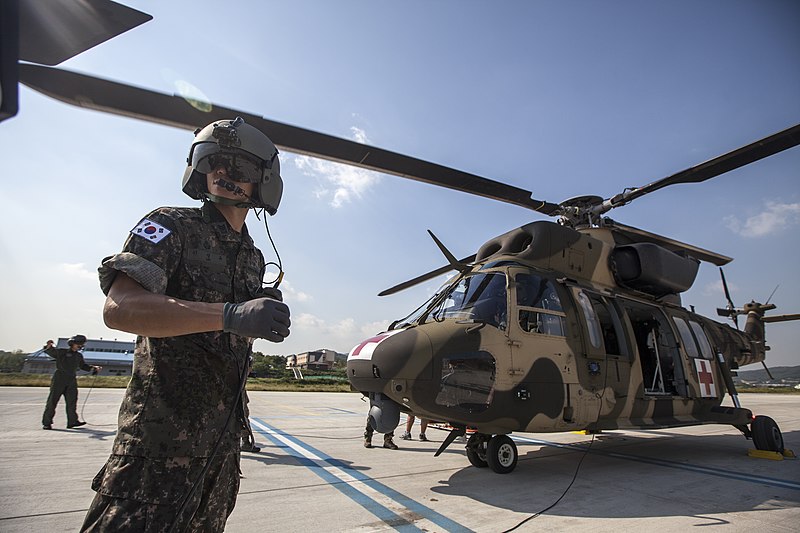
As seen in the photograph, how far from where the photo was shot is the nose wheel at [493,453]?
4.76 metres

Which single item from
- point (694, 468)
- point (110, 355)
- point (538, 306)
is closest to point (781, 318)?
point (694, 468)

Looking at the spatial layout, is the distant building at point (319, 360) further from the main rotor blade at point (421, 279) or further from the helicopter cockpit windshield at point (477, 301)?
the helicopter cockpit windshield at point (477, 301)

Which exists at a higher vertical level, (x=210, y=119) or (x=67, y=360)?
(x=210, y=119)

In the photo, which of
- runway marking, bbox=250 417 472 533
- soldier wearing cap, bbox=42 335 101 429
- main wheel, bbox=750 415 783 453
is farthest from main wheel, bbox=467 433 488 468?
soldier wearing cap, bbox=42 335 101 429

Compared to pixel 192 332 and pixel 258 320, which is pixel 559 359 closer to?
pixel 258 320

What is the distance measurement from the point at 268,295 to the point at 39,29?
1.01 m

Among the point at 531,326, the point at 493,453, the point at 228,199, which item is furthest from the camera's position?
the point at 531,326

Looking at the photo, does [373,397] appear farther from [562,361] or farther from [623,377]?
[623,377]

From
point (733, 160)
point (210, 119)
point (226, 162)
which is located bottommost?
point (226, 162)

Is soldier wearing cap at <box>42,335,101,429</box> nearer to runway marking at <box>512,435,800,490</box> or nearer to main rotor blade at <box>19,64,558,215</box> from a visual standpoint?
main rotor blade at <box>19,64,558,215</box>

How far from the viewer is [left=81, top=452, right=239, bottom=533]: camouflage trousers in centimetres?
129

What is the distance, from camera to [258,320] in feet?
4.30

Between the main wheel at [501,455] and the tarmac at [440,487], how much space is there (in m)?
0.14

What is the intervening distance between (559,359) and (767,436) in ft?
13.9
